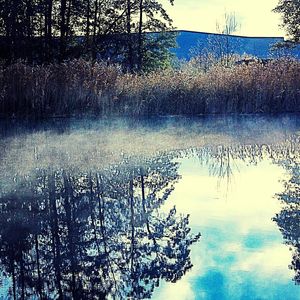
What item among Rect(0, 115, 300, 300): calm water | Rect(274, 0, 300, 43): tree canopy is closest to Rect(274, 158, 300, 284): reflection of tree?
Rect(0, 115, 300, 300): calm water

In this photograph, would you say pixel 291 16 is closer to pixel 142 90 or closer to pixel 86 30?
pixel 86 30

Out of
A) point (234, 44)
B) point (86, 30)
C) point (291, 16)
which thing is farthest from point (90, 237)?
point (234, 44)

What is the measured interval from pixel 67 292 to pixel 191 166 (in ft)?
9.84

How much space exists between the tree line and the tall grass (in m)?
5.57

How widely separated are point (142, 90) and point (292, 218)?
258 inches

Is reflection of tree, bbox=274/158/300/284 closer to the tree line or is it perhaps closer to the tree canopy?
the tree line

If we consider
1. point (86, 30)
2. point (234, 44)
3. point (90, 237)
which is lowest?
point (90, 237)

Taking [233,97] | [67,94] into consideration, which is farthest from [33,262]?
[233,97]

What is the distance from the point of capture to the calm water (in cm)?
246

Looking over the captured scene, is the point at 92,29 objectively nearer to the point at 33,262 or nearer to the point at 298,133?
the point at 298,133

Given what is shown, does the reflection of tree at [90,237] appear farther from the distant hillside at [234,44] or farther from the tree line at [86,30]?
the distant hillside at [234,44]

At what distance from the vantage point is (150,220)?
3406 mm

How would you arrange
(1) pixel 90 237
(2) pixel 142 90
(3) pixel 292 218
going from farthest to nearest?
(2) pixel 142 90, (3) pixel 292 218, (1) pixel 90 237

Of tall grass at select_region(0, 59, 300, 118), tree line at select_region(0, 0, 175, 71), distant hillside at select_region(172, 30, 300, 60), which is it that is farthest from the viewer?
distant hillside at select_region(172, 30, 300, 60)
